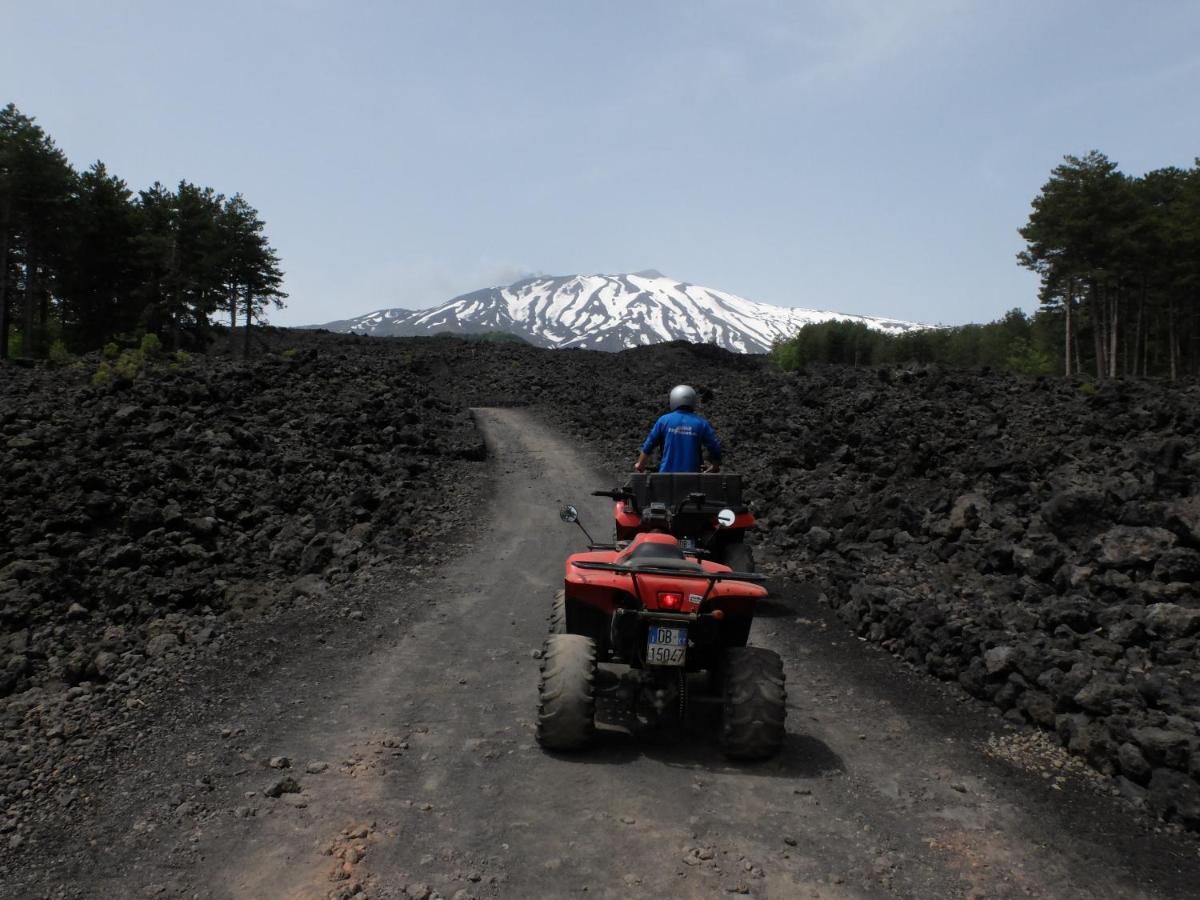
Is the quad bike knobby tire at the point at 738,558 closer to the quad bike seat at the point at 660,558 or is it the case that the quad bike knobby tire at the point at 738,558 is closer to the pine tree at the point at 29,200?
the quad bike seat at the point at 660,558

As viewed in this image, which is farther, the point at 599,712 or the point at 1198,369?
the point at 1198,369

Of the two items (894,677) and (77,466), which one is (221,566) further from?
(894,677)

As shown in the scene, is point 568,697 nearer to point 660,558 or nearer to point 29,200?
point 660,558

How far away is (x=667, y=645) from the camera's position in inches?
235

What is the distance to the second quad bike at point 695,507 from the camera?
345 inches

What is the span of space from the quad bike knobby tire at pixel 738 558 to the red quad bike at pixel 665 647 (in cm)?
A: 258

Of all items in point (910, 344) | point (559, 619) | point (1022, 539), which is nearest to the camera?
point (559, 619)

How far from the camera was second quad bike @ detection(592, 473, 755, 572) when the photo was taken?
345 inches

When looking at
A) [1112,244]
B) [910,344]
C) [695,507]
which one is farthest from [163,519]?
[910,344]

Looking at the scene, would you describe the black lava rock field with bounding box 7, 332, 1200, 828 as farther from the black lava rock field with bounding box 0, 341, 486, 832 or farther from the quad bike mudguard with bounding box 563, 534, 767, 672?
the quad bike mudguard with bounding box 563, 534, 767, 672

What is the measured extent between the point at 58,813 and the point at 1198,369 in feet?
220

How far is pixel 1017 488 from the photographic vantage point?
1262cm

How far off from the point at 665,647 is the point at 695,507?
115 inches

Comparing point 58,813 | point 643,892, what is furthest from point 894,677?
point 58,813
